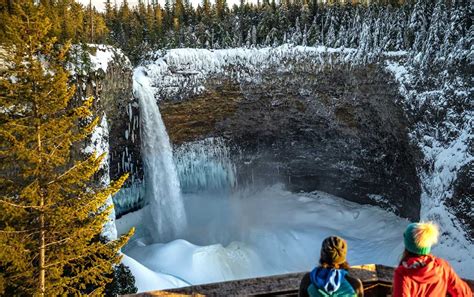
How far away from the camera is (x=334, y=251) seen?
11.1ft

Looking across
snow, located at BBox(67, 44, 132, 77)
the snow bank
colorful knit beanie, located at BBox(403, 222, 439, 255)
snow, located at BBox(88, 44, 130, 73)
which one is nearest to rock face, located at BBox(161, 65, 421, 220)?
the snow bank

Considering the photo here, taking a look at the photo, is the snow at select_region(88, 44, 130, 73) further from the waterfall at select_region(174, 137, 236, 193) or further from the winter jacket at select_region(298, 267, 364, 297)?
the winter jacket at select_region(298, 267, 364, 297)

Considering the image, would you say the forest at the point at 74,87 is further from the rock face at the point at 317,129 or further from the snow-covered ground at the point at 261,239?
the snow-covered ground at the point at 261,239

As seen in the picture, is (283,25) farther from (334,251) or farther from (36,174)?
(334,251)

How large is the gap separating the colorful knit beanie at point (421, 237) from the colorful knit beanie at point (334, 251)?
26.0 inches

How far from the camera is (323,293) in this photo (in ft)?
11.0

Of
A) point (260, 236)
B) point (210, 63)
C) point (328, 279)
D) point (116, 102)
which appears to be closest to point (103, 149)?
point (116, 102)

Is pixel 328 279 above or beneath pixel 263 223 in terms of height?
above

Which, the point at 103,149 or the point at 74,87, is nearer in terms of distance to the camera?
the point at 74,87

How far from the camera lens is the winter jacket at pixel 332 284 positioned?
132 inches

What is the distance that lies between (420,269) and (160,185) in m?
22.1

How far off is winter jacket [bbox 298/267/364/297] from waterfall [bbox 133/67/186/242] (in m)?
20.7

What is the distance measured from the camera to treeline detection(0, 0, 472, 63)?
18016 millimetres

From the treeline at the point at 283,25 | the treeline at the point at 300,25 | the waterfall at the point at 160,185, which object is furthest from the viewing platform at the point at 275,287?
the waterfall at the point at 160,185
